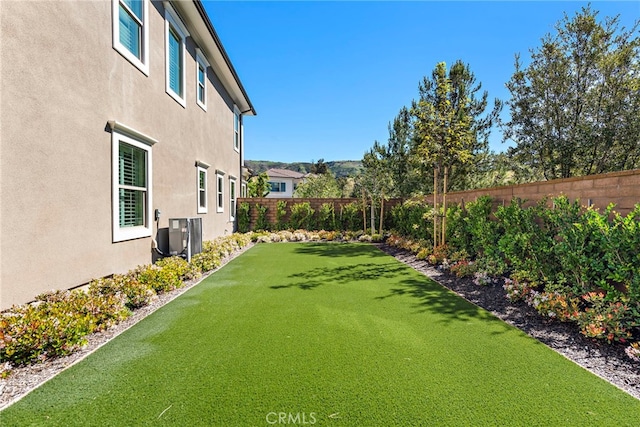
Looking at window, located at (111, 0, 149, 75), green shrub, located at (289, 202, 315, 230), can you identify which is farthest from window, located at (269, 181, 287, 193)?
window, located at (111, 0, 149, 75)

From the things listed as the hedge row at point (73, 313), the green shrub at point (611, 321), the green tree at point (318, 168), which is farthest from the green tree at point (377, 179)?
the green tree at point (318, 168)

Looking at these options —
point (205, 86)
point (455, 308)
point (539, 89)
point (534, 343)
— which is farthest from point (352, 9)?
point (534, 343)

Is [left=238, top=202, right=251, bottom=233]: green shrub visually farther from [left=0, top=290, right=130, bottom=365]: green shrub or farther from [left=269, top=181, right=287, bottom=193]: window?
[left=269, top=181, right=287, bottom=193]: window

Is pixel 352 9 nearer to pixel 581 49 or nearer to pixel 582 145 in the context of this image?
pixel 581 49

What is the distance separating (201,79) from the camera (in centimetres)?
969

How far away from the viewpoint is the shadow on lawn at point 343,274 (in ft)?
20.2

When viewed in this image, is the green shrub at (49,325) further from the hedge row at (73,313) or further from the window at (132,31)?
the window at (132,31)

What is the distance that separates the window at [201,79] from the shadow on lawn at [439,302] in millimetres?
8313

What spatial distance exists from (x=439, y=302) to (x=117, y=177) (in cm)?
594

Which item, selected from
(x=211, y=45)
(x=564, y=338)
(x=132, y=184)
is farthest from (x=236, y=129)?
(x=564, y=338)

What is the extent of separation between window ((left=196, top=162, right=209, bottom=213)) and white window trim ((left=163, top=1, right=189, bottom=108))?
6.66 ft

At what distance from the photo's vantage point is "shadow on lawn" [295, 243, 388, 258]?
32.1ft

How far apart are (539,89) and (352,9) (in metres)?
7.31

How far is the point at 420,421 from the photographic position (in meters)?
2.10
